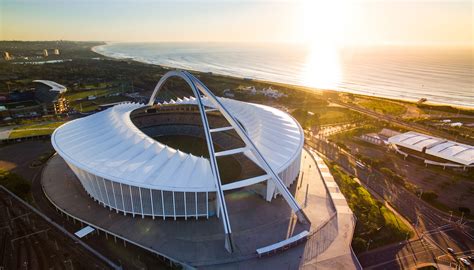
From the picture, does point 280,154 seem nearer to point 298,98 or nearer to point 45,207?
point 45,207

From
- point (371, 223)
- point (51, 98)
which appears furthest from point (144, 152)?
point (51, 98)

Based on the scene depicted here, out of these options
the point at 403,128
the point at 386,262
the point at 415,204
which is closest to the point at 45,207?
the point at 386,262

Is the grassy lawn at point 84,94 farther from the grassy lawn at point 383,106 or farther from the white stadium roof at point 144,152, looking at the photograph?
the grassy lawn at point 383,106

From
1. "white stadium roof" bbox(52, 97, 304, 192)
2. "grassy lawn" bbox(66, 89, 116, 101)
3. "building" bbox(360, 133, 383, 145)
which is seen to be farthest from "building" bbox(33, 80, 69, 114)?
"building" bbox(360, 133, 383, 145)

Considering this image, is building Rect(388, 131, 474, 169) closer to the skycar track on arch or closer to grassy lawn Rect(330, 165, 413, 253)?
grassy lawn Rect(330, 165, 413, 253)

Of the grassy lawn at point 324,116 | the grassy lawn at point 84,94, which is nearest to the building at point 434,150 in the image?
the grassy lawn at point 324,116

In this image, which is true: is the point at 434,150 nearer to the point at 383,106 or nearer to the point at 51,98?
the point at 383,106
